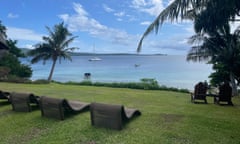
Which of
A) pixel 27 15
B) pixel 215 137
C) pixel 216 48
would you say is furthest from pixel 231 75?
pixel 27 15

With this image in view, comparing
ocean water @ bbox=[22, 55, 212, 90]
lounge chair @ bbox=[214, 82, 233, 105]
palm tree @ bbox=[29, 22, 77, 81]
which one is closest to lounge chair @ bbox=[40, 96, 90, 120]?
lounge chair @ bbox=[214, 82, 233, 105]

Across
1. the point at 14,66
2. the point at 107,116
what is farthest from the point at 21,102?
the point at 14,66

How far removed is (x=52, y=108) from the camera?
671cm

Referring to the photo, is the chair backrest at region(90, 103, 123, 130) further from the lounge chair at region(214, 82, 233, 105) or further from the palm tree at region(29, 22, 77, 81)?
the palm tree at region(29, 22, 77, 81)

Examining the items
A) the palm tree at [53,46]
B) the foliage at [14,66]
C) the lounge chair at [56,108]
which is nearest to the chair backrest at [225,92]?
the lounge chair at [56,108]

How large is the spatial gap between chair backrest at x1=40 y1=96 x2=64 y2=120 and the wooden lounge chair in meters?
1.14

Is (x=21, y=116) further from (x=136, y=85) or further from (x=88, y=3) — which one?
(x=88, y=3)

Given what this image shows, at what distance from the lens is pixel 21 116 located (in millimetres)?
7266

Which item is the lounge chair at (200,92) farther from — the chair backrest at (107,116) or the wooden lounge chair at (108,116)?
the chair backrest at (107,116)

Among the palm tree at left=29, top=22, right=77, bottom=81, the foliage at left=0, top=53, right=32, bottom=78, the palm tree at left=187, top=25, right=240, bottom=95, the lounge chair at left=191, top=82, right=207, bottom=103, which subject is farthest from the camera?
the palm tree at left=29, top=22, right=77, bottom=81

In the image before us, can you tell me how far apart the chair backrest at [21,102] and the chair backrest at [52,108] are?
961mm

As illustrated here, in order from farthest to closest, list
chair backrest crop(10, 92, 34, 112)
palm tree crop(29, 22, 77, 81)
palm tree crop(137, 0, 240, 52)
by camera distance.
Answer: palm tree crop(29, 22, 77, 81), chair backrest crop(10, 92, 34, 112), palm tree crop(137, 0, 240, 52)

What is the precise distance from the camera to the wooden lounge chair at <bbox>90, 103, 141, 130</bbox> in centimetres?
566

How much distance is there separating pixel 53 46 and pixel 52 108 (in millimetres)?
24164
